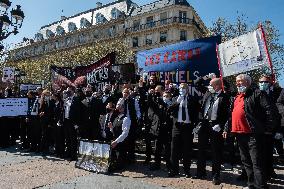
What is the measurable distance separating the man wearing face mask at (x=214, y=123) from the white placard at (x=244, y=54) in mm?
682

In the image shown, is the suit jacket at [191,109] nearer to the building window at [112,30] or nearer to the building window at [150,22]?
the building window at [150,22]

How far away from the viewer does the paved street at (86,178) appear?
680 centimetres

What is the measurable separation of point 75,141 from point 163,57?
12.7ft

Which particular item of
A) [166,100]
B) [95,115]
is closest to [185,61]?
[166,100]

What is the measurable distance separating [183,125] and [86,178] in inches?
96.8

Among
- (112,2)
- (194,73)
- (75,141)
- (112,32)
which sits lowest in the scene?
(75,141)

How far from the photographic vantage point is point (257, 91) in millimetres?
6164

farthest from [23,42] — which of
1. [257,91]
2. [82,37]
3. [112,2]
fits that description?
[257,91]

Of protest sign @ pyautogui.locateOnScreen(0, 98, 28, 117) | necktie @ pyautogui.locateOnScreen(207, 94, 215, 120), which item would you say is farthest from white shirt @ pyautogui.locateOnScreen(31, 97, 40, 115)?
necktie @ pyautogui.locateOnScreen(207, 94, 215, 120)

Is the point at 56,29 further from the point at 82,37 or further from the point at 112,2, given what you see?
the point at 112,2

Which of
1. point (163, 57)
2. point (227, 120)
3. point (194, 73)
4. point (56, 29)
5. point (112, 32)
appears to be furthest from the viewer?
point (56, 29)

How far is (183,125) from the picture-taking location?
764 centimetres

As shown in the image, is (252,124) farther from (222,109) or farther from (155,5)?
(155,5)

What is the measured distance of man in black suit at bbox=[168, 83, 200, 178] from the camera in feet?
25.0
